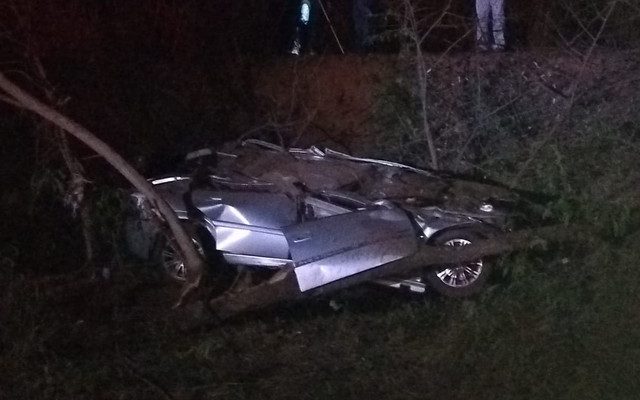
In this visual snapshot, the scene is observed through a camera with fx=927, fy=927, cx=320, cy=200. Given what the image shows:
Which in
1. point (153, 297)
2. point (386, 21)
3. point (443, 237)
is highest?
point (386, 21)

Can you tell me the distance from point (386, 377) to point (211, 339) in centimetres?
146

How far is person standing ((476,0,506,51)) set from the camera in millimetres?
11180

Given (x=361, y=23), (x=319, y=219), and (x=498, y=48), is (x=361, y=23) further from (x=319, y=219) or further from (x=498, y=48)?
(x=319, y=219)

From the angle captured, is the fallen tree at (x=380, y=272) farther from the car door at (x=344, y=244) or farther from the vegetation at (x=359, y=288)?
the vegetation at (x=359, y=288)

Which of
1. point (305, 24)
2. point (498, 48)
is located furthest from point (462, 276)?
point (305, 24)

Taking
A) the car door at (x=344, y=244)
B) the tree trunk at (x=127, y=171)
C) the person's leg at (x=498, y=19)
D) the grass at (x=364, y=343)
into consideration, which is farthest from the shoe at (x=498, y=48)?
the tree trunk at (x=127, y=171)

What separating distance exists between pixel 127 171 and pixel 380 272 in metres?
2.15

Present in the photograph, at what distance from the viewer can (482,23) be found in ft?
37.3

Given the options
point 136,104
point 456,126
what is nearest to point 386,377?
point 456,126

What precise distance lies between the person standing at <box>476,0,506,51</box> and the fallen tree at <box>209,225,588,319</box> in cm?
406

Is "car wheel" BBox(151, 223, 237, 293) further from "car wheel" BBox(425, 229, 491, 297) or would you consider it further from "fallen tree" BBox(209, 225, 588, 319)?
"car wheel" BBox(425, 229, 491, 297)

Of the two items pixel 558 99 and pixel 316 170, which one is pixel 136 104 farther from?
pixel 558 99

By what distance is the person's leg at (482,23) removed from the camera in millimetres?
11117

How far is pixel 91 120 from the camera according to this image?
391 inches
